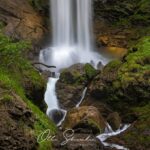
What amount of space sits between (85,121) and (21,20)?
12.8 meters

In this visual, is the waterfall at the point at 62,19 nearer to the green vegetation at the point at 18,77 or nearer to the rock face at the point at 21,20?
the rock face at the point at 21,20

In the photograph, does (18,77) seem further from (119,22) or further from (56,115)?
(119,22)

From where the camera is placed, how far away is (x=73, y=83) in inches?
818

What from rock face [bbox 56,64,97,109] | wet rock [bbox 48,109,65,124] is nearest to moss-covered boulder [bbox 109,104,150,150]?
wet rock [bbox 48,109,65,124]

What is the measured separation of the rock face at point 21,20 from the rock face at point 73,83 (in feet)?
18.7

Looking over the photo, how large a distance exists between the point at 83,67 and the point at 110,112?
12.9 ft

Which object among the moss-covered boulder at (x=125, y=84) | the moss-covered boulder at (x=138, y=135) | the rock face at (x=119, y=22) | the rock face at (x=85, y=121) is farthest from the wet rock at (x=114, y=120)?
the rock face at (x=119, y=22)

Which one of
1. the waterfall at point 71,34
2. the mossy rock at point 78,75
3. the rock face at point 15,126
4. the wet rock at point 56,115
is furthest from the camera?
the waterfall at point 71,34

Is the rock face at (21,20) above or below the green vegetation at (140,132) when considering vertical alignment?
above

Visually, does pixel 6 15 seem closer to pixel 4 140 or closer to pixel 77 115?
pixel 77 115

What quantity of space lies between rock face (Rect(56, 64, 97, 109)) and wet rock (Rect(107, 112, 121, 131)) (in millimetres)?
2971

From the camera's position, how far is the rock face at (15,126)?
26.7ft

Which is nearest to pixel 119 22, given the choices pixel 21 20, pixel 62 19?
pixel 62 19

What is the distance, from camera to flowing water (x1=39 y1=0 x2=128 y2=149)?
1028 inches
